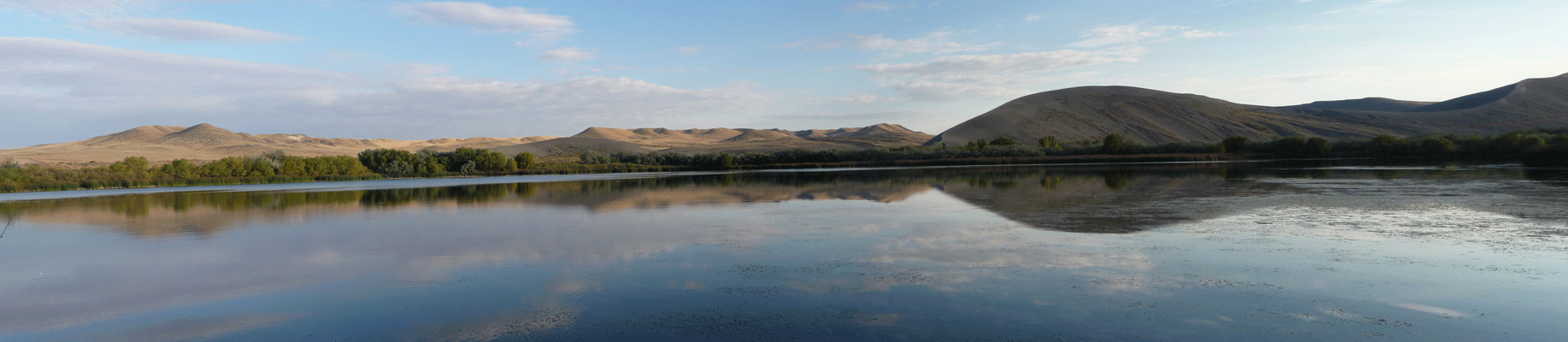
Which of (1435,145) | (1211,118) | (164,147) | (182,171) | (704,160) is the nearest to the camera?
(182,171)

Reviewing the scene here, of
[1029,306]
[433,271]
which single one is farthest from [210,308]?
[1029,306]

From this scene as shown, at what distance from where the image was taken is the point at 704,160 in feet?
266

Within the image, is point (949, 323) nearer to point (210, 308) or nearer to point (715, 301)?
Answer: point (715, 301)

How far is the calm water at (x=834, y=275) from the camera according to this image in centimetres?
586

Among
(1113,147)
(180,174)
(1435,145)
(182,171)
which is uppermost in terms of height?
(1113,147)

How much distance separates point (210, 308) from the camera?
7133 millimetres

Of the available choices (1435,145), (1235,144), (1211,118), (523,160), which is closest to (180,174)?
(523,160)

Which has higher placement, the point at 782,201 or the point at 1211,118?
the point at 1211,118

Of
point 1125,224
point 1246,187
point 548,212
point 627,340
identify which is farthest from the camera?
point 1246,187

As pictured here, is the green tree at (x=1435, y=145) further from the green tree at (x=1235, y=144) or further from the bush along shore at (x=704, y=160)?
the green tree at (x=1235, y=144)

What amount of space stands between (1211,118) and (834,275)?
16343 cm

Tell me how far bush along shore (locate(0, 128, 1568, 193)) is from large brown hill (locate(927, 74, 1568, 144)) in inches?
2088

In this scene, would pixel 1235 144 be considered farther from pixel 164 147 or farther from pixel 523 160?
pixel 164 147

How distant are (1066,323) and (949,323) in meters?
0.90
